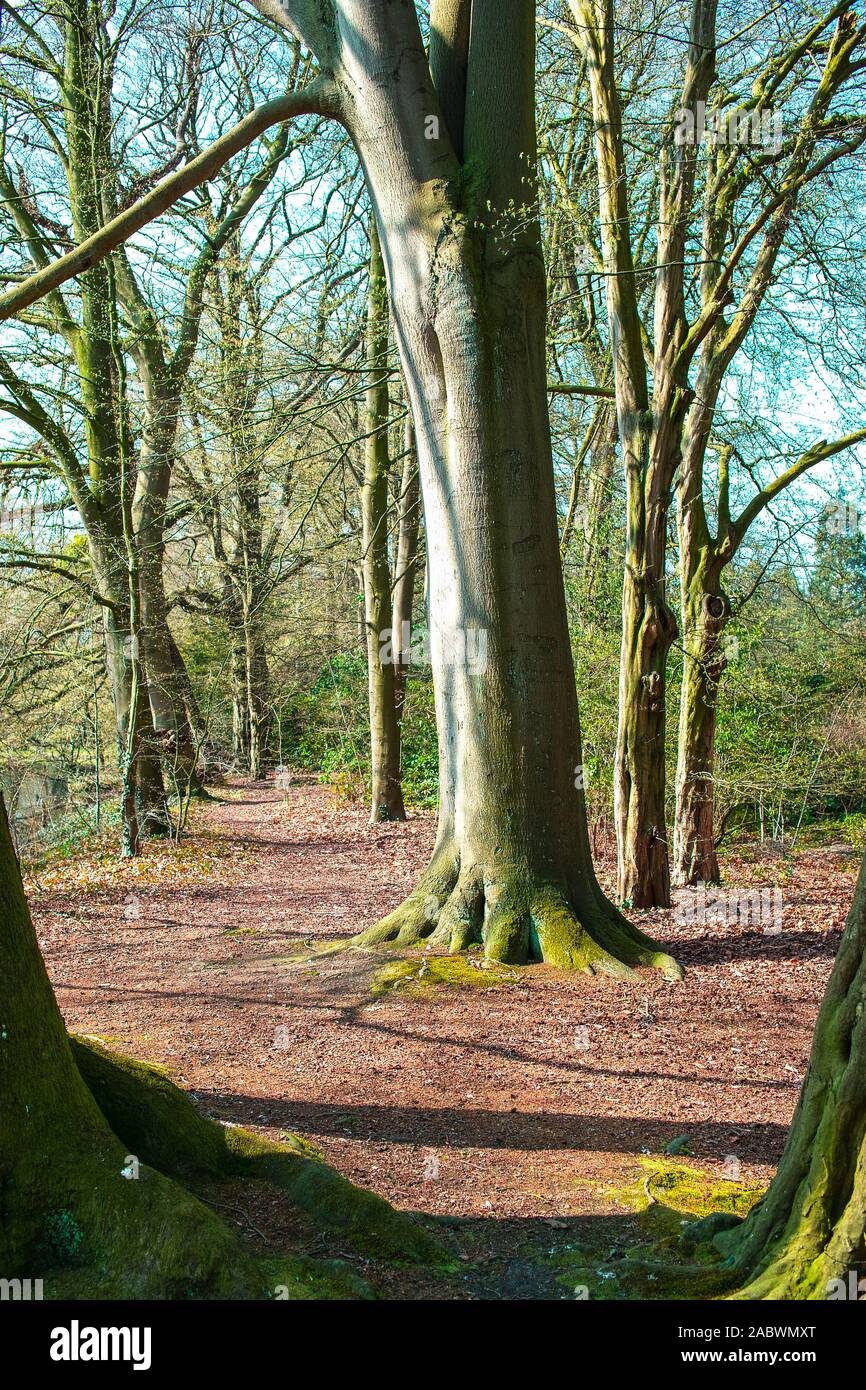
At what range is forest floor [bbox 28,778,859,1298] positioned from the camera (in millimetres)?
3961

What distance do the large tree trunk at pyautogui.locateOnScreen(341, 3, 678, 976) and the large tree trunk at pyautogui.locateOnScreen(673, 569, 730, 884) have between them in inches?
126

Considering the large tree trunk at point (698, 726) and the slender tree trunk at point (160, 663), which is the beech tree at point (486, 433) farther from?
the slender tree trunk at point (160, 663)

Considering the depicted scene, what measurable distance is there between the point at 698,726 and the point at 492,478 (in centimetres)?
427

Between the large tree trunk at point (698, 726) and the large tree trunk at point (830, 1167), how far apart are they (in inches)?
293

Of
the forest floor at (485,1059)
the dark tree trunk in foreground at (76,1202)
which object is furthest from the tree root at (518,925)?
the dark tree trunk in foreground at (76,1202)

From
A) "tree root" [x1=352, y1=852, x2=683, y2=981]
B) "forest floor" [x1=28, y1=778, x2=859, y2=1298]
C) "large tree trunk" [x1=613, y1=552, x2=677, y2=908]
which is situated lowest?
"forest floor" [x1=28, y1=778, x2=859, y2=1298]

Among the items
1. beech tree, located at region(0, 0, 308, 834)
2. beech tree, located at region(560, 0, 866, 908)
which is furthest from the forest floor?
beech tree, located at region(0, 0, 308, 834)

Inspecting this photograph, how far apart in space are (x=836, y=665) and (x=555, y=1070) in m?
7.56

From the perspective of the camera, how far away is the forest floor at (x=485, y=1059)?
3.96 m

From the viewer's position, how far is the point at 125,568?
42.5 ft

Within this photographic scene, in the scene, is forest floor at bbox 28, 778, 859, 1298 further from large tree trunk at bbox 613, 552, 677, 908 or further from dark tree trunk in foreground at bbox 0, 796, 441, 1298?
large tree trunk at bbox 613, 552, 677, 908

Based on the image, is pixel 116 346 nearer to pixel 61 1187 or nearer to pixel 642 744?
pixel 642 744

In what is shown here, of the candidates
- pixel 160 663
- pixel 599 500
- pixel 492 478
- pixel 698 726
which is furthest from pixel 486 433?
pixel 160 663

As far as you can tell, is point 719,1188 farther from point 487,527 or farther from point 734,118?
point 734,118
